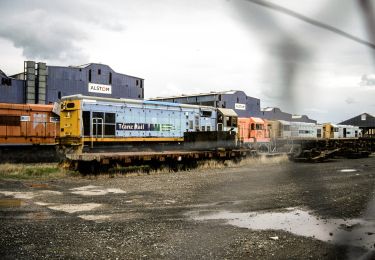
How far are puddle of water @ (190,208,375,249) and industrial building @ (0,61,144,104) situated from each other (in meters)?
25.5

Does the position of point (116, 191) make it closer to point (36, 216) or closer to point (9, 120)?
point (36, 216)

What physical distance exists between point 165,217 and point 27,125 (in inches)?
626

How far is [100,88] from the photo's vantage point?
33938 mm

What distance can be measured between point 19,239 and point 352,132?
137 feet

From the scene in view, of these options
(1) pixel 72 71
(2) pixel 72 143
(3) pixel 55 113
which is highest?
(1) pixel 72 71

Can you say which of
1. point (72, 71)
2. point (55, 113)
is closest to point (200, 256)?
point (55, 113)

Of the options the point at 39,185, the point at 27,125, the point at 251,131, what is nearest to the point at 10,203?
the point at 39,185

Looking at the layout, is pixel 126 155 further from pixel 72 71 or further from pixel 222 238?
pixel 72 71

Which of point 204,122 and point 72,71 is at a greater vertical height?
point 72,71

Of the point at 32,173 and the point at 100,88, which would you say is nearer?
the point at 32,173

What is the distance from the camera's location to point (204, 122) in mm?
24047

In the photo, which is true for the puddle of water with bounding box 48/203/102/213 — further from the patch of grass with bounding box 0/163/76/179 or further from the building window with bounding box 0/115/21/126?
the building window with bounding box 0/115/21/126

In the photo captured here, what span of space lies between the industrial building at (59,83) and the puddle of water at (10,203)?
21182mm

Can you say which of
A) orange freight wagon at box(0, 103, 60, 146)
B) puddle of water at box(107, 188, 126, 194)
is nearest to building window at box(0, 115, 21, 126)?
orange freight wagon at box(0, 103, 60, 146)
